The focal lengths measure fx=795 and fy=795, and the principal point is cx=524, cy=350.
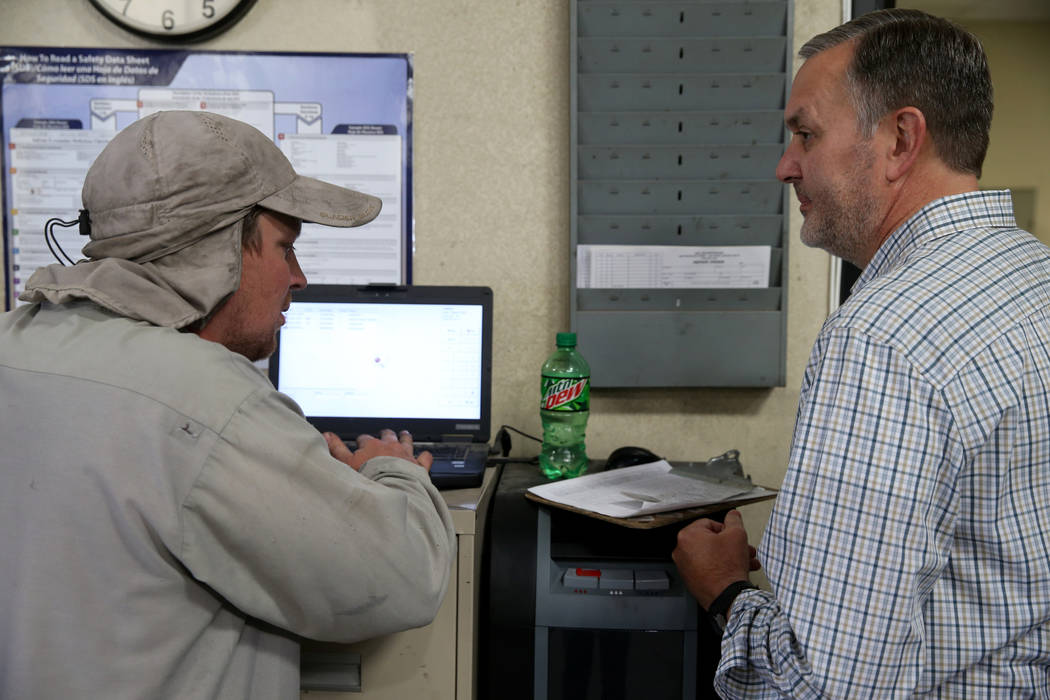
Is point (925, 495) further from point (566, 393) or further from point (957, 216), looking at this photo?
point (566, 393)

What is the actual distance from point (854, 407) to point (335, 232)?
4.02 ft

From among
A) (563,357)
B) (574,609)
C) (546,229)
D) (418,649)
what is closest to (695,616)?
(574,609)

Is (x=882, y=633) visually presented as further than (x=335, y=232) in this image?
No

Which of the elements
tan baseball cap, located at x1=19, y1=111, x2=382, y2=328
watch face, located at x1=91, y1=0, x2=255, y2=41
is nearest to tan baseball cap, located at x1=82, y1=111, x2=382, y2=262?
tan baseball cap, located at x1=19, y1=111, x2=382, y2=328

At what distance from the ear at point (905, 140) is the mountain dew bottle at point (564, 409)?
27.8 inches

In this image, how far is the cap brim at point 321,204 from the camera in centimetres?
88

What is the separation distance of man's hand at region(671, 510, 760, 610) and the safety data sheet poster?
94 centimetres

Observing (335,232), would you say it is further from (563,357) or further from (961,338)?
(961,338)

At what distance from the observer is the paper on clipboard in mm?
1222

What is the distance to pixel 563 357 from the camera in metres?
1.60

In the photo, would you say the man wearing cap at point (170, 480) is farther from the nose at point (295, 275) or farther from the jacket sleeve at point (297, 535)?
the nose at point (295, 275)

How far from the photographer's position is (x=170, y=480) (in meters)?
0.72

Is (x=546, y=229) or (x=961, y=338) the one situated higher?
(x=546, y=229)

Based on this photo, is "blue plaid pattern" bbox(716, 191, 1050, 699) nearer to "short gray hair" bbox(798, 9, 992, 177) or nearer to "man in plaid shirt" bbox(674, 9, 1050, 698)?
"man in plaid shirt" bbox(674, 9, 1050, 698)
